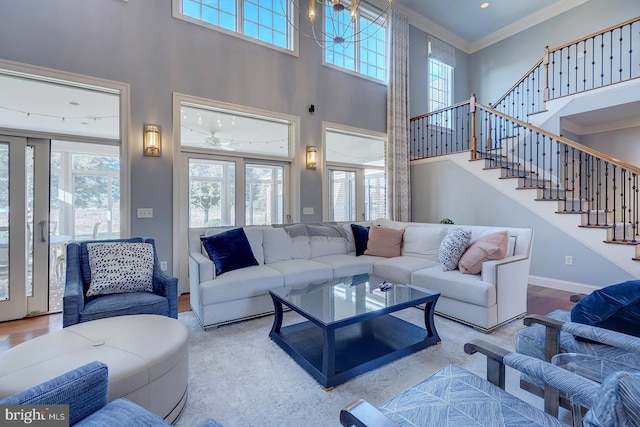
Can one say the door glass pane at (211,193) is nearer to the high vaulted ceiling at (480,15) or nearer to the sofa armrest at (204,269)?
the sofa armrest at (204,269)

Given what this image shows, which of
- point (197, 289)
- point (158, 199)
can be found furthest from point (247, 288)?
point (158, 199)

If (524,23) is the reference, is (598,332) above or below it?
below

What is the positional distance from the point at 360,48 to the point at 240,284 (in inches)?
201

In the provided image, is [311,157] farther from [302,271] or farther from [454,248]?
[454,248]

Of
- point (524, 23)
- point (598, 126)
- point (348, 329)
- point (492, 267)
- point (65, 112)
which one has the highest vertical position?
point (524, 23)

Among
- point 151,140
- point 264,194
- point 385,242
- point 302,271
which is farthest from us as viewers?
point 264,194

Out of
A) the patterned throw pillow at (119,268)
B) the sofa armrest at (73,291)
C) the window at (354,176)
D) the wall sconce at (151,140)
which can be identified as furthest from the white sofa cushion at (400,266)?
the wall sconce at (151,140)

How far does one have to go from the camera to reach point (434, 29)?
6.64 m

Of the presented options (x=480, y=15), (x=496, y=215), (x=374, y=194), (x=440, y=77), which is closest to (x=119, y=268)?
(x=374, y=194)

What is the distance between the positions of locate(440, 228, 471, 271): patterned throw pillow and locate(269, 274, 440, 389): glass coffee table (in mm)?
739

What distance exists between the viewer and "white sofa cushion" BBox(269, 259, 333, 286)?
3.14 meters

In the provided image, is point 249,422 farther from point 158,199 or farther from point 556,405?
point 158,199

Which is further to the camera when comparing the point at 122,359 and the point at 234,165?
the point at 234,165

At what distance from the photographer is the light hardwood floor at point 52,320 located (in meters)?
2.63
